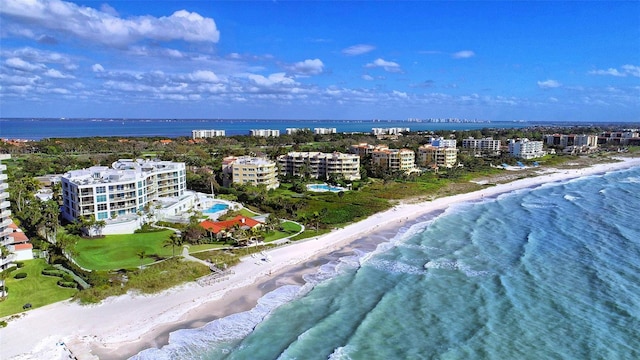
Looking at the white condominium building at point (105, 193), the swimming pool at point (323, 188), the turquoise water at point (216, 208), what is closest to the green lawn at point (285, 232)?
the turquoise water at point (216, 208)

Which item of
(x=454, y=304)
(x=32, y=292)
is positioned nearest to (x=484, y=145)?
(x=454, y=304)

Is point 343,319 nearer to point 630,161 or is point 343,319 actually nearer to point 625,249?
point 625,249

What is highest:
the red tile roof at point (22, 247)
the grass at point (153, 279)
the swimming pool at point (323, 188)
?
the red tile roof at point (22, 247)

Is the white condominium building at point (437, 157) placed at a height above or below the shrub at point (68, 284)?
above

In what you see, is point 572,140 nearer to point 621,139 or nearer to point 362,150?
point 621,139

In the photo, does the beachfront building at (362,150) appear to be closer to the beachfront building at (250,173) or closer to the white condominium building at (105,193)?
the beachfront building at (250,173)

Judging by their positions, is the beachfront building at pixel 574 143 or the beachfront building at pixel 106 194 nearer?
the beachfront building at pixel 106 194
